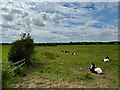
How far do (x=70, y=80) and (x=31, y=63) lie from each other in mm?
10568

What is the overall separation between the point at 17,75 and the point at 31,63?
8.53m

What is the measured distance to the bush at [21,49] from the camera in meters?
24.9

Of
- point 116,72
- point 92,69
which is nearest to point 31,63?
point 92,69

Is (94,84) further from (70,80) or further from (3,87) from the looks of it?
(3,87)

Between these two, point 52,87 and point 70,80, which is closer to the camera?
point 52,87

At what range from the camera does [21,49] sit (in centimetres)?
2545

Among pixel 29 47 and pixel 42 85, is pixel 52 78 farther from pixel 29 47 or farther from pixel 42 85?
pixel 29 47

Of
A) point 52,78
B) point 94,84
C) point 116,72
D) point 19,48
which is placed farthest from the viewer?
point 19,48

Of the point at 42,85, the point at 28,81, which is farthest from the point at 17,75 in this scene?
Result: the point at 42,85

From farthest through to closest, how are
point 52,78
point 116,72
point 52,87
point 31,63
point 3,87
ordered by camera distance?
point 31,63 → point 116,72 → point 52,78 → point 52,87 → point 3,87

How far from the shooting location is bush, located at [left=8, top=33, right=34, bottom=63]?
981 inches

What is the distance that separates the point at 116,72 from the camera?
70.4 feet

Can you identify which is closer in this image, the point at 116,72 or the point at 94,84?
the point at 94,84

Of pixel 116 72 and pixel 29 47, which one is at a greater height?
pixel 29 47
